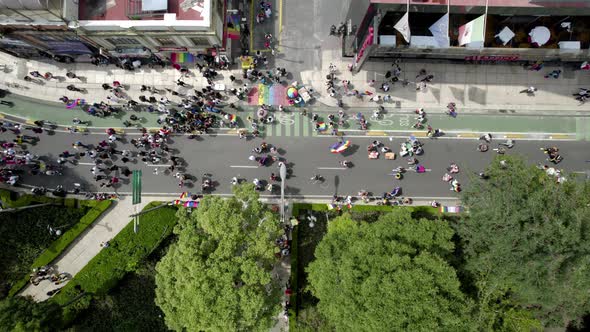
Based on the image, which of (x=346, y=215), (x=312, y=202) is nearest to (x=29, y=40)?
(x=312, y=202)

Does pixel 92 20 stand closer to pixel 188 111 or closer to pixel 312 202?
pixel 188 111

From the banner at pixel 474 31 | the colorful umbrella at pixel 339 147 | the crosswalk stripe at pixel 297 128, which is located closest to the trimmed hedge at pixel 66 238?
the crosswalk stripe at pixel 297 128

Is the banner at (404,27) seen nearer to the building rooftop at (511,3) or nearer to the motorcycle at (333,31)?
the building rooftop at (511,3)

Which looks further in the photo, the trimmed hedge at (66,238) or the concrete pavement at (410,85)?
the concrete pavement at (410,85)

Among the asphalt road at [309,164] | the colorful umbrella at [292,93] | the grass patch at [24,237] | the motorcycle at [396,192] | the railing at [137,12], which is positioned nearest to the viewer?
the railing at [137,12]

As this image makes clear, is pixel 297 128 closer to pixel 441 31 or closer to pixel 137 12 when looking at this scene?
pixel 441 31

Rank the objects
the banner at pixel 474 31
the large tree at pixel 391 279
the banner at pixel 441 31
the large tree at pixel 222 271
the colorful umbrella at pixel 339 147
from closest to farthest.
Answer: the large tree at pixel 391 279 < the large tree at pixel 222 271 < the banner at pixel 474 31 < the banner at pixel 441 31 < the colorful umbrella at pixel 339 147

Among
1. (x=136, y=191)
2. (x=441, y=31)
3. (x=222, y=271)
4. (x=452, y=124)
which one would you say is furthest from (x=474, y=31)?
(x=136, y=191)
